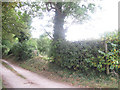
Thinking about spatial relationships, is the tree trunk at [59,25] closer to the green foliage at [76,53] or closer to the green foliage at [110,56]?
the green foliage at [76,53]

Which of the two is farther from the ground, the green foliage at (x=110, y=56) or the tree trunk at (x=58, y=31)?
the tree trunk at (x=58, y=31)

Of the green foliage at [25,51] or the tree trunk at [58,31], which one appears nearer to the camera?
the tree trunk at [58,31]

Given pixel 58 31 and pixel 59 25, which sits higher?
pixel 59 25

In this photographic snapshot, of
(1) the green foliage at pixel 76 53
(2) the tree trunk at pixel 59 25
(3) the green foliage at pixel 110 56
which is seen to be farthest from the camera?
(2) the tree trunk at pixel 59 25

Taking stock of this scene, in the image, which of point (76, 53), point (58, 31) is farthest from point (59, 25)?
point (76, 53)

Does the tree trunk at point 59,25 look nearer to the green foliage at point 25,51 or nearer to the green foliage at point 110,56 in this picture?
the green foliage at point 110,56

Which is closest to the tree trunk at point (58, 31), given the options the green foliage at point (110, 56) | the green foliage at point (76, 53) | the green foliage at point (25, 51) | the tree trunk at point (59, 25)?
the tree trunk at point (59, 25)

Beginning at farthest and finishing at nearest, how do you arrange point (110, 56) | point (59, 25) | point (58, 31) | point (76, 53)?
point (59, 25) < point (58, 31) < point (76, 53) < point (110, 56)

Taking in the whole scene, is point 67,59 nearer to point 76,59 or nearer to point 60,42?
point 76,59

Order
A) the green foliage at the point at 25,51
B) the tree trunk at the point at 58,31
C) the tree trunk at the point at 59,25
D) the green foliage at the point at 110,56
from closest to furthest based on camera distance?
the green foliage at the point at 110,56, the tree trunk at the point at 58,31, the tree trunk at the point at 59,25, the green foliage at the point at 25,51

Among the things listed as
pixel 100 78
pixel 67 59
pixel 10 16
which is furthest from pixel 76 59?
pixel 10 16

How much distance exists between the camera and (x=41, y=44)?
21969 millimetres

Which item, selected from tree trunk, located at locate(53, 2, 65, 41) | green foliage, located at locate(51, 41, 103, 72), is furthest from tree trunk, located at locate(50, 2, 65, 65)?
green foliage, located at locate(51, 41, 103, 72)

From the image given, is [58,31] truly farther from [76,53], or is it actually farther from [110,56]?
[110,56]
